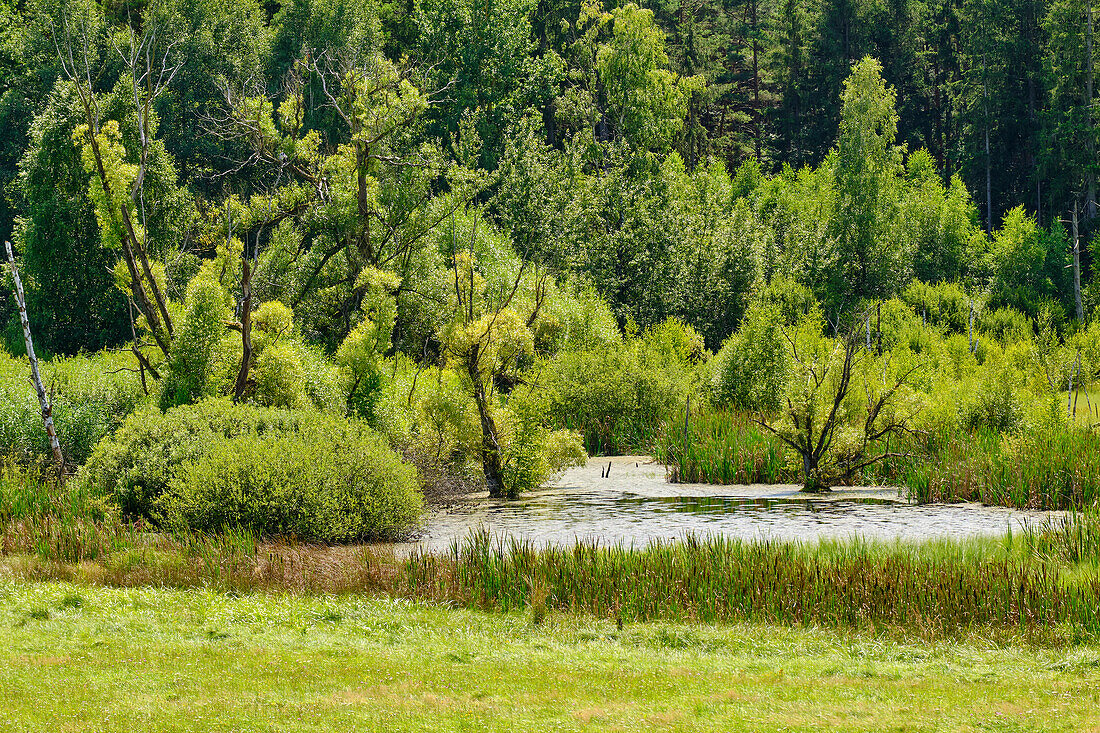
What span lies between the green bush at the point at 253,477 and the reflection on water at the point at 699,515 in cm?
139

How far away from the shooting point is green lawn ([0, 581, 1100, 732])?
858 cm

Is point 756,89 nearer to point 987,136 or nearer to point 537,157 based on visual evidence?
point 987,136

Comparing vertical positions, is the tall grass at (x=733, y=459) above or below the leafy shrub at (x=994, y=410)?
below

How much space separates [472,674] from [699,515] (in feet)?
34.4

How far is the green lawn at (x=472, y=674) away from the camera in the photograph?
8.58 metres

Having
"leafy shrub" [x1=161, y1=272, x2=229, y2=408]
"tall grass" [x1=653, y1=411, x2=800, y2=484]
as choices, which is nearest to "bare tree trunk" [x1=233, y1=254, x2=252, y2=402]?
"leafy shrub" [x1=161, y1=272, x2=229, y2=408]

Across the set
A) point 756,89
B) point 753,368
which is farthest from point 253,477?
point 756,89

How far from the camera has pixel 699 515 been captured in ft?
65.1

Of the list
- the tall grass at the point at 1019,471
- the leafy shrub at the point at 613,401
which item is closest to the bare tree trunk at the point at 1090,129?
the leafy shrub at the point at 613,401

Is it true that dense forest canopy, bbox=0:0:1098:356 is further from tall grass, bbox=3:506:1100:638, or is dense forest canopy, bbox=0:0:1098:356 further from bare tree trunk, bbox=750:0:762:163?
tall grass, bbox=3:506:1100:638

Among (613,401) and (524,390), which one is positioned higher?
(524,390)

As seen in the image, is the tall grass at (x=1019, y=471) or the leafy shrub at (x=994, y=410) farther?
the leafy shrub at (x=994, y=410)

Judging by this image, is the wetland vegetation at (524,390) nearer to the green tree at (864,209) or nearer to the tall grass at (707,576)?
the tall grass at (707,576)

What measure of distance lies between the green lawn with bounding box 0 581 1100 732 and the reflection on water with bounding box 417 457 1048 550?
3958mm
